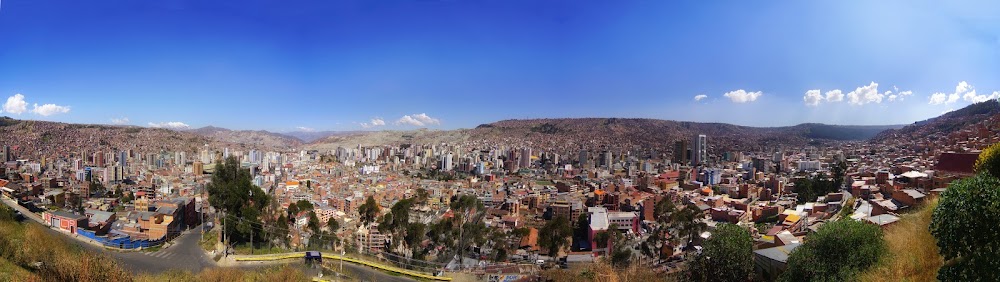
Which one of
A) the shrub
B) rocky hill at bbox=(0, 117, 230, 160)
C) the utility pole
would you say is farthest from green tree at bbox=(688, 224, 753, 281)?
rocky hill at bbox=(0, 117, 230, 160)

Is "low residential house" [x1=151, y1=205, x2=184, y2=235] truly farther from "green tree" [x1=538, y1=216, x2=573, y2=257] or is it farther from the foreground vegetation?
"green tree" [x1=538, y1=216, x2=573, y2=257]

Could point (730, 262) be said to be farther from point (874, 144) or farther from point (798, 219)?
point (874, 144)

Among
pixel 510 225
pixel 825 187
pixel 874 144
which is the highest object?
pixel 874 144

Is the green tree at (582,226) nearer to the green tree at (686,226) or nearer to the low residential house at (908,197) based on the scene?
the green tree at (686,226)

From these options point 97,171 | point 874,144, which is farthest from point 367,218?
point 874,144

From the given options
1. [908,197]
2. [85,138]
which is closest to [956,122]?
[908,197]

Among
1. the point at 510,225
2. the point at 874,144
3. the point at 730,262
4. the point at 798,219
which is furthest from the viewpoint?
the point at 874,144

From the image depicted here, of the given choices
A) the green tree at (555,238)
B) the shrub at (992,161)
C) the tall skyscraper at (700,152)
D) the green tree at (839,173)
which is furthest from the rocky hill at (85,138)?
the green tree at (839,173)
